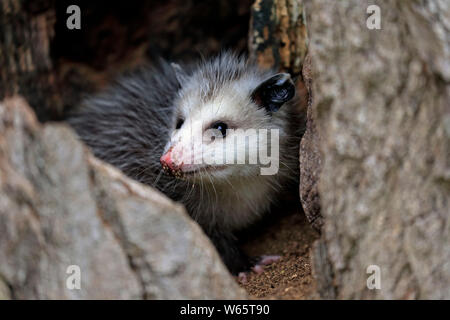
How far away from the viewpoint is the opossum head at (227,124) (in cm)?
213

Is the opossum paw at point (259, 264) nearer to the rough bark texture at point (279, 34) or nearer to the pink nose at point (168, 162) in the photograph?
the pink nose at point (168, 162)

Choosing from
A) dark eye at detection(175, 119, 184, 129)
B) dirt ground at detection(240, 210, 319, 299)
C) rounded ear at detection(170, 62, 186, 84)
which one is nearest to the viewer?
dirt ground at detection(240, 210, 319, 299)

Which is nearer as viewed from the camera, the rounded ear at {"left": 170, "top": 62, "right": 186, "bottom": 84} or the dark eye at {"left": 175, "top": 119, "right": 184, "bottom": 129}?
the dark eye at {"left": 175, "top": 119, "right": 184, "bottom": 129}

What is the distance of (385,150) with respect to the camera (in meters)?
1.42

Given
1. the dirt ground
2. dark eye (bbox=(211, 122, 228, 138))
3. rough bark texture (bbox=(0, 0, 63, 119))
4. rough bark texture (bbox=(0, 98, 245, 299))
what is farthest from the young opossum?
rough bark texture (bbox=(0, 98, 245, 299))

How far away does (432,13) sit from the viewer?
1.34 m

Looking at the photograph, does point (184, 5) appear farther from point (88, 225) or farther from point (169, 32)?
point (88, 225)

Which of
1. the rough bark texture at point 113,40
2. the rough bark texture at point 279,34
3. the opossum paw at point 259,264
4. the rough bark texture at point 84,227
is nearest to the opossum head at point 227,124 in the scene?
the rough bark texture at point 279,34

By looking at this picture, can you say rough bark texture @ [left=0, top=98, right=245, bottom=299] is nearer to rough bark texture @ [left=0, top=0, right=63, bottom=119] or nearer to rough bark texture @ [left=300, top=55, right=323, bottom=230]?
rough bark texture @ [left=300, top=55, right=323, bottom=230]

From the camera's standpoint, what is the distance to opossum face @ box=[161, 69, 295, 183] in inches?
83.5

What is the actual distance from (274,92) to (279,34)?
1.62 feet

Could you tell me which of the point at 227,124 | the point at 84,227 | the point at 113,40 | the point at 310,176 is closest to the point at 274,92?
the point at 227,124

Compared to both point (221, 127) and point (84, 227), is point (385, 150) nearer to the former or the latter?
point (84, 227)

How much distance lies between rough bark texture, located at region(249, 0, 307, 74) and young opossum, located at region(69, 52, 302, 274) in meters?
0.17
